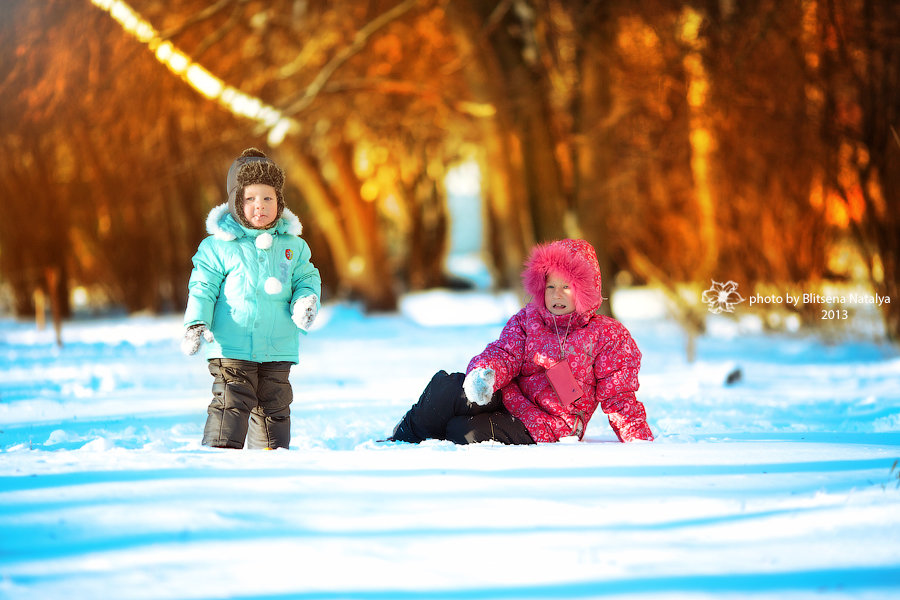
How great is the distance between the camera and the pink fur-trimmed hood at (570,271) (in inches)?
173

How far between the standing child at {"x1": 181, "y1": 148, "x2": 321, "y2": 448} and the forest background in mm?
4859

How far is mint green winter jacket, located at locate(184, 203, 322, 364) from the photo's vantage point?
4.30m

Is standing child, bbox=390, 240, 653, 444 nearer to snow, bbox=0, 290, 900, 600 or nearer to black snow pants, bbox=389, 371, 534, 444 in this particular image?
black snow pants, bbox=389, 371, 534, 444

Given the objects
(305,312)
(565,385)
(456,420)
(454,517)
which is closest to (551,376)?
(565,385)

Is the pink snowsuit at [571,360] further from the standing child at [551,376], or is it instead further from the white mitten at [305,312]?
the white mitten at [305,312]

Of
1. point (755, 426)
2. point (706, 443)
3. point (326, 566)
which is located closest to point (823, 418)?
point (755, 426)

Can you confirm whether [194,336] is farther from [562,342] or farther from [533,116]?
[533,116]

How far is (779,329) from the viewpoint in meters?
11.9

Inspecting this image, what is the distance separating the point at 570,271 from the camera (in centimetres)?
443

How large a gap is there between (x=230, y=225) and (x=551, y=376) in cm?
153

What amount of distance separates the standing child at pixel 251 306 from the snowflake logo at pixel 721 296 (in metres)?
8.23

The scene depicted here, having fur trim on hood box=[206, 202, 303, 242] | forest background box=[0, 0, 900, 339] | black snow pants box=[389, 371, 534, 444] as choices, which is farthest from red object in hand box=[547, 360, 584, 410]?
forest background box=[0, 0, 900, 339]

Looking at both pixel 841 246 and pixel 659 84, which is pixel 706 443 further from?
pixel 659 84

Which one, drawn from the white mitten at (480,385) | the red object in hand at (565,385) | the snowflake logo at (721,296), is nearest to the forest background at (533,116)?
the snowflake logo at (721,296)
